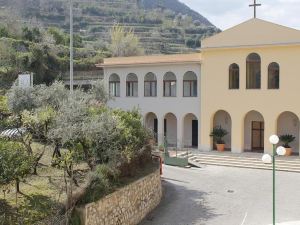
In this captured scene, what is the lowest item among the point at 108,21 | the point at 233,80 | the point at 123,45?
the point at 233,80

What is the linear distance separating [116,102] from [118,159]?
20.1 meters

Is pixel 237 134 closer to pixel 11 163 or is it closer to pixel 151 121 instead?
pixel 151 121

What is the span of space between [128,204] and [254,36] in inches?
695

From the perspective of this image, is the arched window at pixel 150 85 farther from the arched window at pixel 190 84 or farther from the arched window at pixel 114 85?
the arched window at pixel 114 85

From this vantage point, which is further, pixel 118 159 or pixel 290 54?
pixel 290 54

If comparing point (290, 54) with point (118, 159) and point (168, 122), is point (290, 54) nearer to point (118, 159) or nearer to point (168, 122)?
point (168, 122)

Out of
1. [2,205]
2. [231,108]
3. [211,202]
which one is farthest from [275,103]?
[2,205]

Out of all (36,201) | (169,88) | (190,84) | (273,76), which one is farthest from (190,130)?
(36,201)

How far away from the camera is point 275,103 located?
30.3 metres

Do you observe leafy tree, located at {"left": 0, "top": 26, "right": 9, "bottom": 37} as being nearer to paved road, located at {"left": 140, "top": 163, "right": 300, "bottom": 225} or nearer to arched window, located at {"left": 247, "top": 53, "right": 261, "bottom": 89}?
arched window, located at {"left": 247, "top": 53, "right": 261, "bottom": 89}

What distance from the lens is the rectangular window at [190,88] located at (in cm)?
3376

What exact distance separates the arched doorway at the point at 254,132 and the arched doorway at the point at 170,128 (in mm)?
5730

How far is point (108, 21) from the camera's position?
108 meters

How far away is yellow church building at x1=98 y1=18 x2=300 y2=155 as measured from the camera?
30000mm
